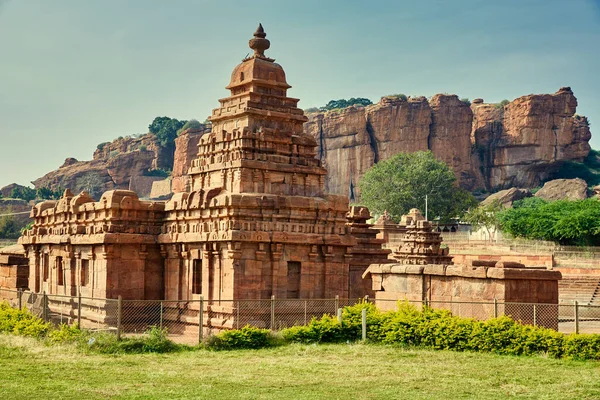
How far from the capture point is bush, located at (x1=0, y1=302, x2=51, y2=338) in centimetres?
1766

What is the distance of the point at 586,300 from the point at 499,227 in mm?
28237

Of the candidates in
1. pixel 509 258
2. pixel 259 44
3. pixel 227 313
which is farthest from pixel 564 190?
pixel 227 313

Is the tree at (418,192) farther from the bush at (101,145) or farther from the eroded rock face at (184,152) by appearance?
the bush at (101,145)

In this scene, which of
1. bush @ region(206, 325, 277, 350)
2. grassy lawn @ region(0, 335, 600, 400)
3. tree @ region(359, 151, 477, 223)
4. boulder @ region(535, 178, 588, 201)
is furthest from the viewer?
boulder @ region(535, 178, 588, 201)

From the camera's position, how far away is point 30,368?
46.3 feet

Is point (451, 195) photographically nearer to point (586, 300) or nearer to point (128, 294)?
point (586, 300)

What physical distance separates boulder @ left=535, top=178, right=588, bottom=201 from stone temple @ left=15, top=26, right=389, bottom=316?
6085 cm

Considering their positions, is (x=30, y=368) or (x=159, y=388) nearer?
(x=159, y=388)

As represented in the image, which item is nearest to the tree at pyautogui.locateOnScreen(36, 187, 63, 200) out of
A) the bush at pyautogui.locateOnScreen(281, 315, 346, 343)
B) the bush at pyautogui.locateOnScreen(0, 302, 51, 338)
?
the bush at pyautogui.locateOnScreen(0, 302, 51, 338)

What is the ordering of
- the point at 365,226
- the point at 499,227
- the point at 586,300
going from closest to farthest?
the point at 365,226, the point at 586,300, the point at 499,227

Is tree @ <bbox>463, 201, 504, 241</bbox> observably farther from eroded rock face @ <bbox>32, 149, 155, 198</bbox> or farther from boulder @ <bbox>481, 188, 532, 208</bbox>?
eroded rock face @ <bbox>32, 149, 155, 198</bbox>

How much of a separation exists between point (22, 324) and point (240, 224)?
5.72 meters

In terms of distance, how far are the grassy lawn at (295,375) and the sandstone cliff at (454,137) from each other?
246 feet

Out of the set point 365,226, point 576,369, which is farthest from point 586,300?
point 576,369
